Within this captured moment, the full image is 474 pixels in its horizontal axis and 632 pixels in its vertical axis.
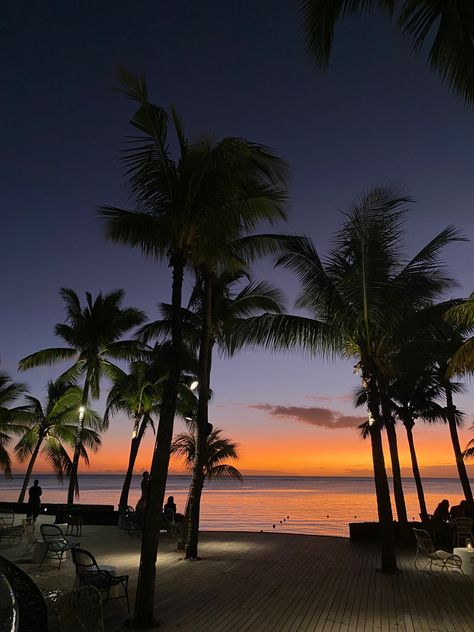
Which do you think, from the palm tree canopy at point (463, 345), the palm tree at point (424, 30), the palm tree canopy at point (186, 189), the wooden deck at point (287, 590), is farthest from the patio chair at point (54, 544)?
the palm tree at point (424, 30)

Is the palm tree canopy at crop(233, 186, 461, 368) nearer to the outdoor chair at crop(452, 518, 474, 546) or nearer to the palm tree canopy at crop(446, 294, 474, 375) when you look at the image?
the palm tree canopy at crop(446, 294, 474, 375)

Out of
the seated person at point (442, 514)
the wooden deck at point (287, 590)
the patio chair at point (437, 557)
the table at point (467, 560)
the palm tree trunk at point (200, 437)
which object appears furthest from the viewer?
the seated person at point (442, 514)

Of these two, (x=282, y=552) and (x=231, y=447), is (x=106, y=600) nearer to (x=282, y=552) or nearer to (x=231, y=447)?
(x=282, y=552)

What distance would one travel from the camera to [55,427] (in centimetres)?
2766

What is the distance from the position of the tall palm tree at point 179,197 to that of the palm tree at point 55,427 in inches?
738

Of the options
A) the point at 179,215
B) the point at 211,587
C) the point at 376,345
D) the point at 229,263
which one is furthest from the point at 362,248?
the point at 211,587

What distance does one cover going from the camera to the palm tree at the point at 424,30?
16.6ft

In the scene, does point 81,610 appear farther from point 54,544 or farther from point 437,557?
point 437,557

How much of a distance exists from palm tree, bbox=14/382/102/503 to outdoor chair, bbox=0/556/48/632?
21937mm

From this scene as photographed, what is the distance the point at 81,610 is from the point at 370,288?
903 centimetres

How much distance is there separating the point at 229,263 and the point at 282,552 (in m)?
8.19

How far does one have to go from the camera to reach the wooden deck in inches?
275

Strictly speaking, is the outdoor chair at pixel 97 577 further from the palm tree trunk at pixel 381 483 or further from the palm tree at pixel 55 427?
the palm tree at pixel 55 427

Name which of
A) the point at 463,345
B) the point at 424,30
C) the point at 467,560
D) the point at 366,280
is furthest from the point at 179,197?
the point at 467,560
